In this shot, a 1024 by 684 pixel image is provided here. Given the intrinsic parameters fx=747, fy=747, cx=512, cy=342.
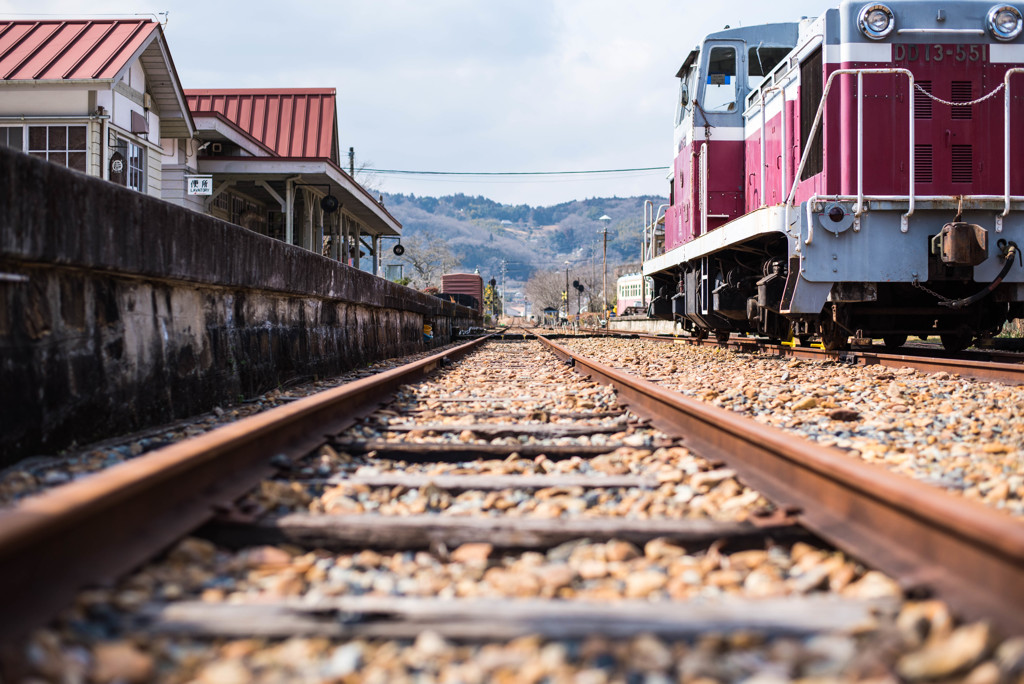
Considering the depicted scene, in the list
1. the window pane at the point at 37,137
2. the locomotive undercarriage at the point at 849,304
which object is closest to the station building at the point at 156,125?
the window pane at the point at 37,137

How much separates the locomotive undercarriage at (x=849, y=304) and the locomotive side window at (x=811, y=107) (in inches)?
33.5

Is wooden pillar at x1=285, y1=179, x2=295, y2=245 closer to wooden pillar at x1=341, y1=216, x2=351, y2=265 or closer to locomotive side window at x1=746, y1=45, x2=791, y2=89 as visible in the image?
wooden pillar at x1=341, y1=216, x2=351, y2=265

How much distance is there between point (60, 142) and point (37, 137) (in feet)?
1.23

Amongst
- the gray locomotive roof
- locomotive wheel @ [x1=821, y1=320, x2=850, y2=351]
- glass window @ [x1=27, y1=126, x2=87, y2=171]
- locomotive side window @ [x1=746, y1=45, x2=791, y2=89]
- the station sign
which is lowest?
locomotive wheel @ [x1=821, y1=320, x2=850, y2=351]

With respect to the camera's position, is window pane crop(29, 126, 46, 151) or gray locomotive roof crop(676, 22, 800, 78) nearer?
gray locomotive roof crop(676, 22, 800, 78)

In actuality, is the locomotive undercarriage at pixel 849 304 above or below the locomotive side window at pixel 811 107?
below

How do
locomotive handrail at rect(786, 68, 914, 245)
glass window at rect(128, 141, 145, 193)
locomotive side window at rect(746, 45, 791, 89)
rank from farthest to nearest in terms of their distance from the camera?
glass window at rect(128, 141, 145, 193), locomotive side window at rect(746, 45, 791, 89), locomotive handrail at rect(786, 68, 914, 245)

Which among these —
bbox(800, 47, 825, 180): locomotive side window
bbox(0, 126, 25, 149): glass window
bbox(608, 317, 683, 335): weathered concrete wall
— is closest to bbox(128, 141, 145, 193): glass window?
bbox(0, 126, 25, 149): glass window

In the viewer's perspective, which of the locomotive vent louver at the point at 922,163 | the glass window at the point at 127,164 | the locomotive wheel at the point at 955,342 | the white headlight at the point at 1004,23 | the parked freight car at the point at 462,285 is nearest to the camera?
the white headlight at the point at 1004,23

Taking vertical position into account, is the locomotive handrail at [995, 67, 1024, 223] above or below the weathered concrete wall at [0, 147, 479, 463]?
above

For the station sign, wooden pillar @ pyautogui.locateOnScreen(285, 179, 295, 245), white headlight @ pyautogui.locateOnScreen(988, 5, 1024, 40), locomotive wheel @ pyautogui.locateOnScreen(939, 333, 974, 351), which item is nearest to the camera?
white headlight @ pyautogui.locateOnScreen(988, 5, 1024, 40)

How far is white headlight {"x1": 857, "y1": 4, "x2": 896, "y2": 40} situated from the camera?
23.6ft

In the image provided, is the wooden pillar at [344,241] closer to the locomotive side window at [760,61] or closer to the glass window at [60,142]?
the glass window at [60,142]

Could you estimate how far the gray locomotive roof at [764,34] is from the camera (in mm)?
9852
